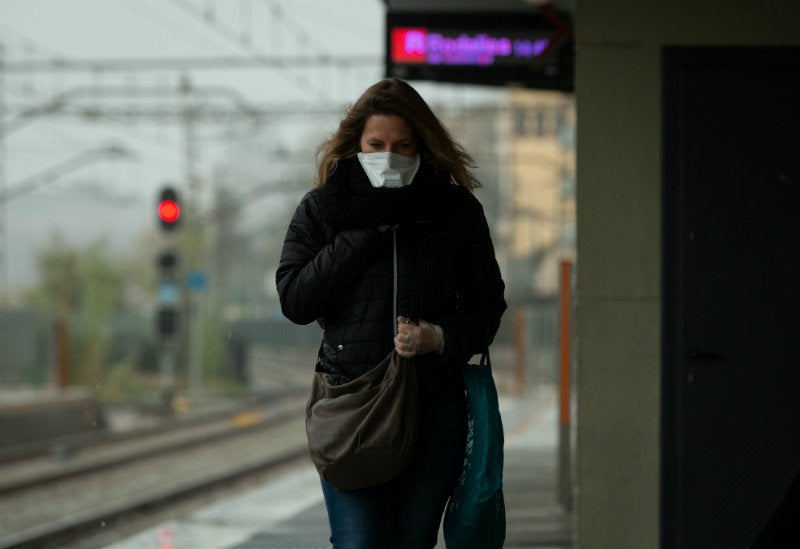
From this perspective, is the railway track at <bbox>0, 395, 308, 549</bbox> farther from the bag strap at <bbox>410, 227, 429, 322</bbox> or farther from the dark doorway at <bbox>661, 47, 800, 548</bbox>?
the bag strap at <bbox>410, 227, 429, 322</bbox>

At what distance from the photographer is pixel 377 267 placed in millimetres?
3133

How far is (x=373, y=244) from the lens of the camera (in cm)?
312

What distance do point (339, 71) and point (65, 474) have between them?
419 inches

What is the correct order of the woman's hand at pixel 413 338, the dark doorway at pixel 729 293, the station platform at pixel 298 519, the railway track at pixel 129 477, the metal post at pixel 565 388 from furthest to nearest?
the railway track at pixel 129 477, the metal post at pixel 565 388, the station platform at pixel 298 519, the dark doorway at pixel 729 293, the woman's hand at pixel 413 338

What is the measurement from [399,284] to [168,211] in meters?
18.5

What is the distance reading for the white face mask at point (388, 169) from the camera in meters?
3.12

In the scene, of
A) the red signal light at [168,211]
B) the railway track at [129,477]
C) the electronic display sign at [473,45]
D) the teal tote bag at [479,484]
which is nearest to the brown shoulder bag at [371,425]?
the teal tote bag at [479,484]

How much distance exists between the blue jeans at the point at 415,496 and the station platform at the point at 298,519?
270 centimetres

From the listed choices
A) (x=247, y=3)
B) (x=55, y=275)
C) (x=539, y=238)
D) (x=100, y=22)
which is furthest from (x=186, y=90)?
(x=539, y=238)

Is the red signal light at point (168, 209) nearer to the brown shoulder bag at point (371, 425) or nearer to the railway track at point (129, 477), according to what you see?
the railway track at point (129, 477)

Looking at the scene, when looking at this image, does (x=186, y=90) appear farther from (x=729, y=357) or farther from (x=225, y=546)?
(x=729, y=357)

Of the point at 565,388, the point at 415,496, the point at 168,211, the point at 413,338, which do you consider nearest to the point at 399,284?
the point at 413,338

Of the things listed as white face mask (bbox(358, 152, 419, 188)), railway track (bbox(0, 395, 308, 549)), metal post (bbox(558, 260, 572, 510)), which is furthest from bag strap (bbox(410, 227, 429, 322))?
railway track (bbox(0, 395, 308, 549))

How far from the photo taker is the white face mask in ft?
10.2
